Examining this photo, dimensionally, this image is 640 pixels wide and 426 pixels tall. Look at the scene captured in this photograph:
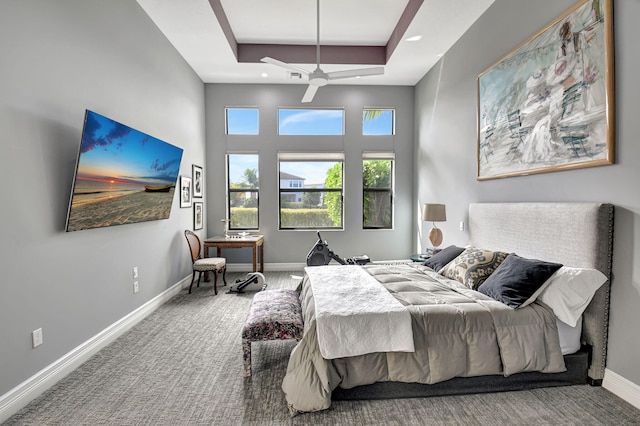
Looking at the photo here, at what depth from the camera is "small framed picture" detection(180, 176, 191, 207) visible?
480 centimetres

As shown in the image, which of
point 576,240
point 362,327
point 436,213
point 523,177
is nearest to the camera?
point 362,327

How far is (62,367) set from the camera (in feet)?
7.97

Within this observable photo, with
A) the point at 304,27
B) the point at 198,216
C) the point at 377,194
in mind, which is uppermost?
the point at 304,27

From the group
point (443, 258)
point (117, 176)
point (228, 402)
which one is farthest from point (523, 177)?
point (117, 176)

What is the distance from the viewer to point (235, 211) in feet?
19.8

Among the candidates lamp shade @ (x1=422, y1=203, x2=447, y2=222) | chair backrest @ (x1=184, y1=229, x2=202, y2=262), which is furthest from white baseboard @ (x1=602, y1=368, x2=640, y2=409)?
chair backrest @ (x1=184, y1=229, x2=202, y2=262)

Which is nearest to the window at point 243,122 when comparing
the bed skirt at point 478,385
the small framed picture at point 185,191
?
the small framed picture at point 185,191

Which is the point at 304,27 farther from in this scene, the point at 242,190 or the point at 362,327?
the point at 362,327

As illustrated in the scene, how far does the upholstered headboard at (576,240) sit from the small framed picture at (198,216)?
14.8 ft

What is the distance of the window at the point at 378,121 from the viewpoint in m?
6.05

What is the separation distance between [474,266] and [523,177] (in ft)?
3.28

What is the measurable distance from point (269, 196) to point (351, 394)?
4309mm

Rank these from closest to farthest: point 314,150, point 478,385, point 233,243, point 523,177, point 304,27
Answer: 1. point 478,385
2. point 523,177
3. point 304,27
4. point 233,243
5. point 314,150

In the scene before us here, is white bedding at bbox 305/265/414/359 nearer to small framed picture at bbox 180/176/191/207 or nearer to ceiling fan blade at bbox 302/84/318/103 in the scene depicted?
ceiling fan blade at bbox 302/84/318/103
